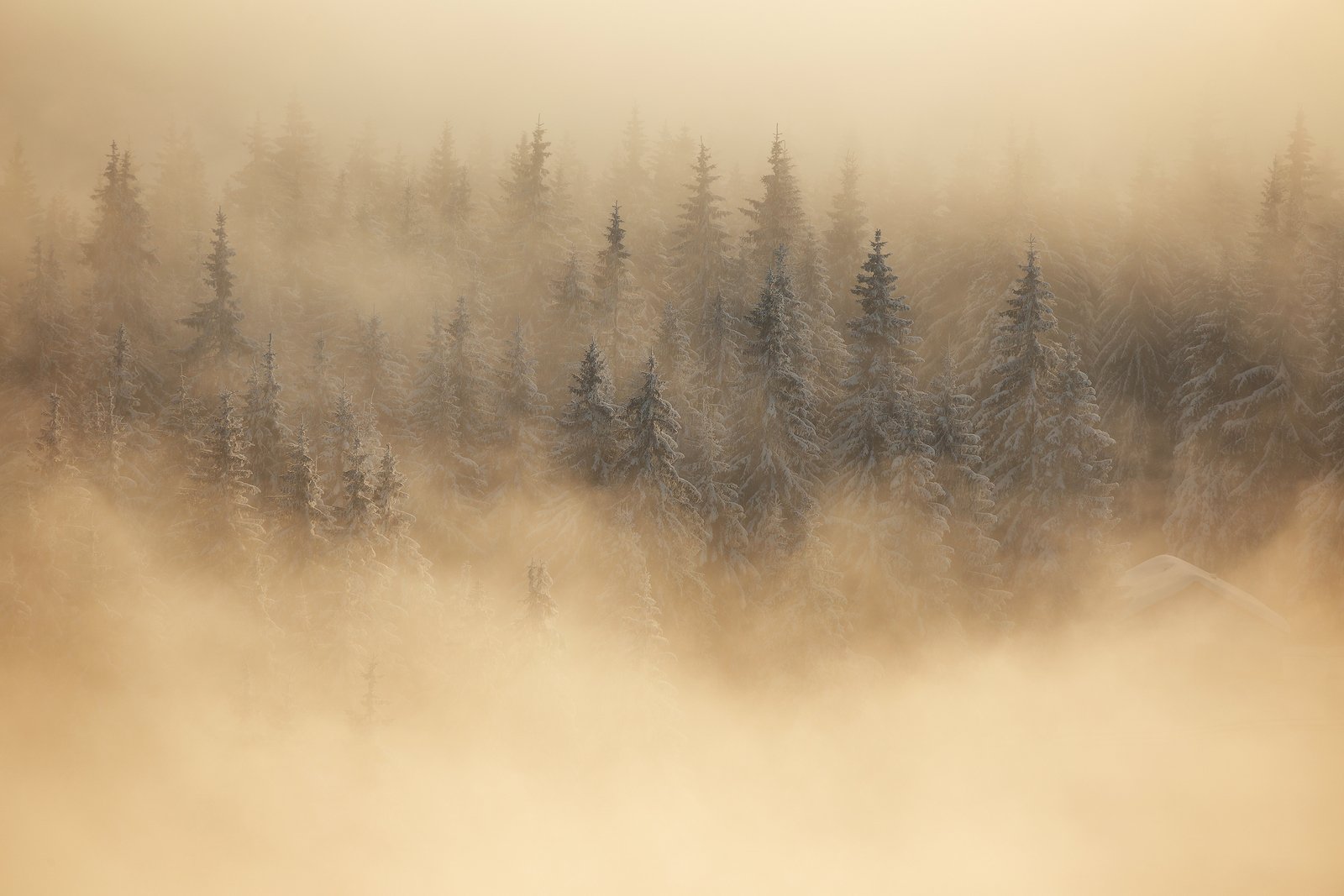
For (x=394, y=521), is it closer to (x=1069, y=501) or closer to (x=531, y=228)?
(x=531, y=228)

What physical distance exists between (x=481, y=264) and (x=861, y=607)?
33940 millimetres

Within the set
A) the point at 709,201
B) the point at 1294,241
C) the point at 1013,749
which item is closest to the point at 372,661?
the point at 1013,749

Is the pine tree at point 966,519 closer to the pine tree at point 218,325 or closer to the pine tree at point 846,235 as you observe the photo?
the pine tree at point 846,235

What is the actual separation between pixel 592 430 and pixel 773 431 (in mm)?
6871

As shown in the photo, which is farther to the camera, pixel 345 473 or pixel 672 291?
pixel 672 291

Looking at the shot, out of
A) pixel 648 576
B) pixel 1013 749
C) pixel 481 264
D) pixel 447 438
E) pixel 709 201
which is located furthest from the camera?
pixel 481 264

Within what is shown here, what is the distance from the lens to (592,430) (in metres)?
37.4

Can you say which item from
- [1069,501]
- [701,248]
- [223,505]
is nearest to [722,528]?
[1069,501]

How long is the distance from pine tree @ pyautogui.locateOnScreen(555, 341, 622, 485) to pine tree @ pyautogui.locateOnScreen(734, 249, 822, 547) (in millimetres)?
5497

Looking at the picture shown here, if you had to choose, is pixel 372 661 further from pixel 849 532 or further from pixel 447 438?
pixel 849 532

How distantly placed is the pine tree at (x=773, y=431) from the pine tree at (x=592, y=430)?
18.0ft

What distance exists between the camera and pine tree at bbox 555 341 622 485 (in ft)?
122

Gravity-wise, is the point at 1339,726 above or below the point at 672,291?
below

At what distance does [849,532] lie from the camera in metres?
38.6
